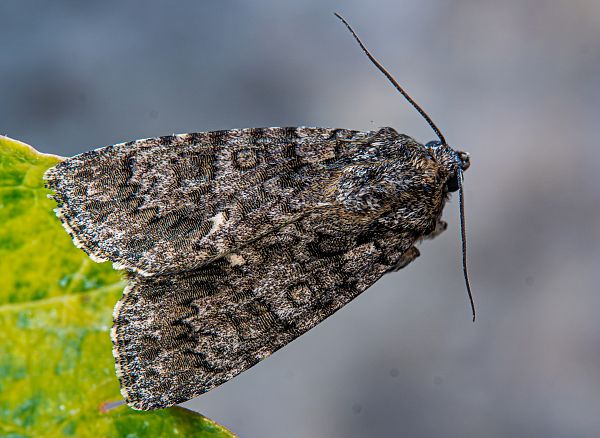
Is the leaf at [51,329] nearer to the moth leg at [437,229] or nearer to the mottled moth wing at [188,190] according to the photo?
the mottled moth wing at [188,190]

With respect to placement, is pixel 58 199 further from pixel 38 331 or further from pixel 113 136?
pixel 113 136

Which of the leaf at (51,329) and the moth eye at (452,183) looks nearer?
the leaf at (51,329)

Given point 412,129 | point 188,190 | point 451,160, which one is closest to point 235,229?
point 188,190

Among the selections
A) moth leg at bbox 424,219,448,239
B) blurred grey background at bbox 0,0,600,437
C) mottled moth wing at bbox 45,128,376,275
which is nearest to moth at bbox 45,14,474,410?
mottled moth wing at bbox 45,128,376,275

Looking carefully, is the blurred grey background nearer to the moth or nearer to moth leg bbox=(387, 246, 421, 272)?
moth leg bbox=(387, 246, 421, 272)

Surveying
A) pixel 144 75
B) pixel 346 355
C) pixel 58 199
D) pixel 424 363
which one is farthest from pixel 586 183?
pixel 58 199

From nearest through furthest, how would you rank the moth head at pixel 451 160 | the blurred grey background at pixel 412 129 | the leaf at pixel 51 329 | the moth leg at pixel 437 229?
the leaf at pixel 51 329 < the moth head at pixel 451 160 < the moth leg at pixel 437 229 < the blurred grey background at pixel 412 129

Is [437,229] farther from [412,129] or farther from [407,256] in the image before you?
[412,129]

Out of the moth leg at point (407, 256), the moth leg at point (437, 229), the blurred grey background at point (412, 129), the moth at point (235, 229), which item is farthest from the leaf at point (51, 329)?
the blurred grey background at point (412, 129)
